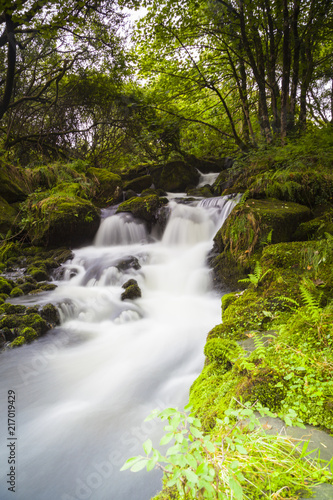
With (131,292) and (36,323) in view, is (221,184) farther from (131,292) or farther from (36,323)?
(36,323)

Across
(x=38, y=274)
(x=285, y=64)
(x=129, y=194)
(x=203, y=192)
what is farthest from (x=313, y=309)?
(x=129, y=194)

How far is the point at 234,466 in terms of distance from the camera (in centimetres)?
96

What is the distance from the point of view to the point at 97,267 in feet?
25.8

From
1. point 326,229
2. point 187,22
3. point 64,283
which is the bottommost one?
point 64,283

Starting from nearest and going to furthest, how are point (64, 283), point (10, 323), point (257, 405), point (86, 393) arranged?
point (257, 405), point (86, 393), point (10, 323), point (64, 283)

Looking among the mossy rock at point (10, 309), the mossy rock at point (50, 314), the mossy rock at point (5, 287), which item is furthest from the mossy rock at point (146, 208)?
the mossy rock at point (10, 309)

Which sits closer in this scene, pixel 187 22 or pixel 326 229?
pixel 326 229

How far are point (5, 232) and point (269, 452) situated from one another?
1019 cm

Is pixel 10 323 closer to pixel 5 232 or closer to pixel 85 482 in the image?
pixel 85 482

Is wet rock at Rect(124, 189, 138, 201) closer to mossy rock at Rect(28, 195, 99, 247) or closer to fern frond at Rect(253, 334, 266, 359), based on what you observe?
mossy rock at Rect(28, 195, 99, 247)

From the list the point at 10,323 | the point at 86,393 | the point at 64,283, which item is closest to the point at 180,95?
the point at 64,283

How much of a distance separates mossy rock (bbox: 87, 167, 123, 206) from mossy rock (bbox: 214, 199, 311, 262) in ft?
27.4

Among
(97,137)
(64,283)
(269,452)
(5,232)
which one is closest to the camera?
(269,452)

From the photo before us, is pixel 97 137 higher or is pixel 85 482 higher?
pixel 97 137
